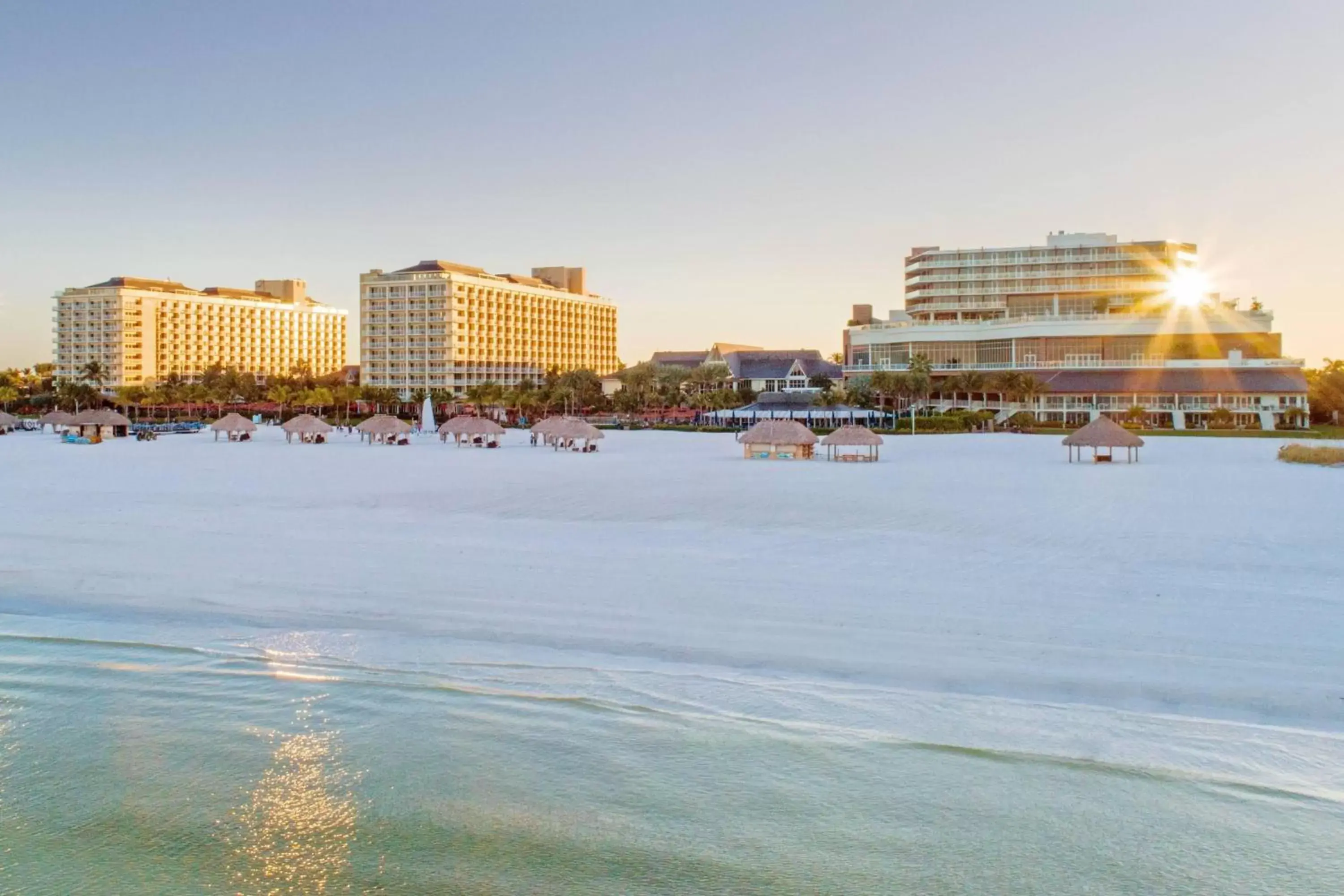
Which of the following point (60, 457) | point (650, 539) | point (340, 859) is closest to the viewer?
point (340, 859)

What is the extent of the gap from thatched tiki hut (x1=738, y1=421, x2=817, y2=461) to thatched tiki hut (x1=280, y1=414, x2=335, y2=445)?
31.4 metres

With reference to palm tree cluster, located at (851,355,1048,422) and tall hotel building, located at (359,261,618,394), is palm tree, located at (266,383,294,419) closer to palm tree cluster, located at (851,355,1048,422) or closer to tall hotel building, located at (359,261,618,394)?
tall hotel building, located at (359,261,618,394)

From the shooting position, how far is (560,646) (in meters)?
11.0

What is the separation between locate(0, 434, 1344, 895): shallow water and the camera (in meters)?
6.51

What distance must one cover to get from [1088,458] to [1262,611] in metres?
30.7

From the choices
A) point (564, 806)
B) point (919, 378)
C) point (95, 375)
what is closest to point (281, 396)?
point (95, 375)

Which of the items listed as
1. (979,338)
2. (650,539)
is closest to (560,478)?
(650,539)

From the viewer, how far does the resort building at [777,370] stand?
346ft

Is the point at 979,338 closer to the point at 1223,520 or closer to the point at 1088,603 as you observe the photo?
the point at 1223,520

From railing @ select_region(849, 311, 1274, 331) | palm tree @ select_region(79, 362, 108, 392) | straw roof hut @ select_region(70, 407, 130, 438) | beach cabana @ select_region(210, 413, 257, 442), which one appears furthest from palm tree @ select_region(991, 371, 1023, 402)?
palm tree @ select_region(79, 362, 108, 392)

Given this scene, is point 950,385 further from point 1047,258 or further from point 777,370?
point 777,370

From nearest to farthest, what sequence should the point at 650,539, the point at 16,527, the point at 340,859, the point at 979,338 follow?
the point at 340,859 → the point at 650,539 → the point at 16,527 → the point at 979,338

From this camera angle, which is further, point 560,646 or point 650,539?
point 650,539

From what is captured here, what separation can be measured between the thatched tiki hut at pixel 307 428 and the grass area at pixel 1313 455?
50.2m
